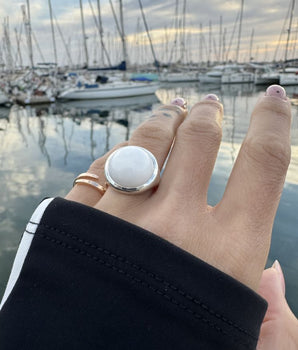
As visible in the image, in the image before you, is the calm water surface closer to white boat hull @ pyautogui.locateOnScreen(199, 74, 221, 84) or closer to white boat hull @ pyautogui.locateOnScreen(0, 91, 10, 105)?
white boat hull @ pyautogui.locateOnScreen(0, 91, 10, 105)

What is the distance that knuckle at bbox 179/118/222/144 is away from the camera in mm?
1104

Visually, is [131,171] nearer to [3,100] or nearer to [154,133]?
[154,133]

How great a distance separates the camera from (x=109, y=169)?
0.93 metres

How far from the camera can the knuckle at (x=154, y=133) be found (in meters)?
1.15

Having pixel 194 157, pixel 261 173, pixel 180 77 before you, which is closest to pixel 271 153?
pixel 261 173

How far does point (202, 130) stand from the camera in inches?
44.0

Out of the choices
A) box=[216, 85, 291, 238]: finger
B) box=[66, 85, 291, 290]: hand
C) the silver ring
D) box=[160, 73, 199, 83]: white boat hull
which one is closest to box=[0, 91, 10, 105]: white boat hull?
box=[66, 85, 291, 290]: hand

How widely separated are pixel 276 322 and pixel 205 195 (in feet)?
1.58

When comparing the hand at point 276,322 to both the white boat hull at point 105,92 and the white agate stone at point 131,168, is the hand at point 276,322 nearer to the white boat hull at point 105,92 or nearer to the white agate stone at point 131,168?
the white agate stone at point 131,168

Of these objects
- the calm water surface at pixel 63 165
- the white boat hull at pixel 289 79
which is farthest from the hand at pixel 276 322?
the white boat hull at pixel 289 79

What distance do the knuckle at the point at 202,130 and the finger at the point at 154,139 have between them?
7 cm

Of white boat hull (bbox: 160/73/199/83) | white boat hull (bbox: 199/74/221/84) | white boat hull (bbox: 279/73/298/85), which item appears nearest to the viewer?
white boat hull (bbox: 279/73/298/85)

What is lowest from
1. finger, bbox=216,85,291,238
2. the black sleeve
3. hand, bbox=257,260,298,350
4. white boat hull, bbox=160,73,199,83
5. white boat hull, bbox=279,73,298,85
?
white boat hull, bbox=160,73,199,83

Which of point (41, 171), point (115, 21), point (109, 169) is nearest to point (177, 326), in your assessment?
point (109, 169)
